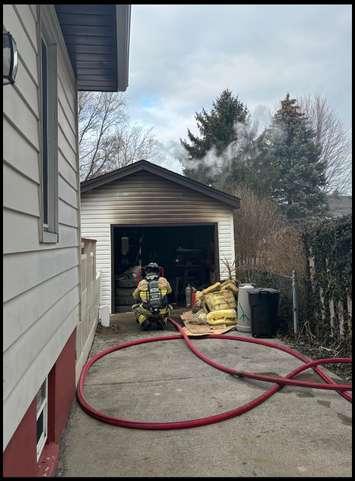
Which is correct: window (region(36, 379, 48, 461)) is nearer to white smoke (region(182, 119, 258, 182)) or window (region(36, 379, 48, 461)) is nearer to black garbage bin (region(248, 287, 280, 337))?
black garbage bin (region(248, 287, 280, 337))

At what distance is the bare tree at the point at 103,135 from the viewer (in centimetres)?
2450

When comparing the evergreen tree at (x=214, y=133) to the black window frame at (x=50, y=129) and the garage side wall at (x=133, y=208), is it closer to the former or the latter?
the garage side wall at (x=133, y=208)

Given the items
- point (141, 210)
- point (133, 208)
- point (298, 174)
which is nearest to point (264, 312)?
point (141, 210)

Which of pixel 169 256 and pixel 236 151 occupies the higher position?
pixel 236 151

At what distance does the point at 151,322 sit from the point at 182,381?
3.34 m

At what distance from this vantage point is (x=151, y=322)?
7.90 m

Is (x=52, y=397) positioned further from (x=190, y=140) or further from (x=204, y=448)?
(x=190, y=140)

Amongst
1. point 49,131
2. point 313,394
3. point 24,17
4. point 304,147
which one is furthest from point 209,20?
point 304,147

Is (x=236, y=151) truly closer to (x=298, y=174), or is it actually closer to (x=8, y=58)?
(x=298, y=174)

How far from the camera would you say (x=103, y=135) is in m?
25.4

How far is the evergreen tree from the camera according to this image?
27250mm

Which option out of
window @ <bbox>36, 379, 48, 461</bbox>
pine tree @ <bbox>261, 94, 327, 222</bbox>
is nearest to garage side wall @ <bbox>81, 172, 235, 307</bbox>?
window @ <bbox>36, 379, 48, 461</bbox>

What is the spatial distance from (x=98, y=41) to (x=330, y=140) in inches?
999

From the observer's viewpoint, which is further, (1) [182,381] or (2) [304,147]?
(2) [304,147]
